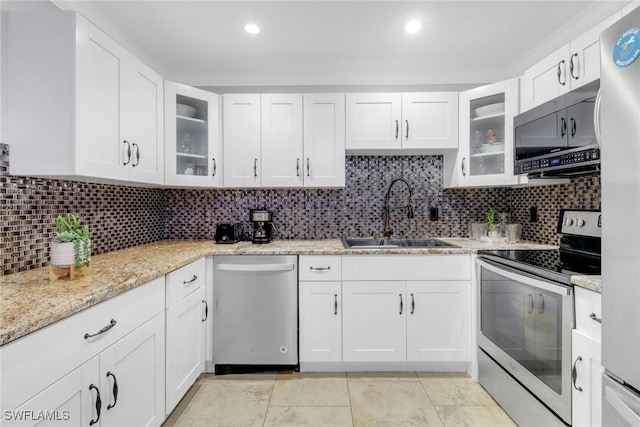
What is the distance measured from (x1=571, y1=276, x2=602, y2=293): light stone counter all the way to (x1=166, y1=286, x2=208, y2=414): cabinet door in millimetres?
1995

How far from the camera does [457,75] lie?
9.11 feet

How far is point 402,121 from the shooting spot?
99.5 inches

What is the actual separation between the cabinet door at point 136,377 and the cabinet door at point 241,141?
1.29 m

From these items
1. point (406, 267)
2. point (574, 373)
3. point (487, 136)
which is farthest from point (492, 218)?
point (574, 373)

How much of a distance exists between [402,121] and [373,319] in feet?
5.19

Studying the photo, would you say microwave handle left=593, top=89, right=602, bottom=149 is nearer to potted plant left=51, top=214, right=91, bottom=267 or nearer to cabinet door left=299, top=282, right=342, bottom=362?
cabinet door left=299, top=282, right=342, bottom=362

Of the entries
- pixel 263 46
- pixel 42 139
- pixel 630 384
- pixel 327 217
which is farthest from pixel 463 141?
pixel 42 139

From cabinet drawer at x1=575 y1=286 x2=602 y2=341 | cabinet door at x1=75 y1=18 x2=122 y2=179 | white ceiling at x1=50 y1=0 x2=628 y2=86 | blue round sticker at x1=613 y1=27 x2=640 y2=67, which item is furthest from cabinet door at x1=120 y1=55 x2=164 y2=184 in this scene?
cabinet drawer at x1=575 y1=286 x2=602 y2=341

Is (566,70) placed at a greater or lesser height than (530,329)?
greater

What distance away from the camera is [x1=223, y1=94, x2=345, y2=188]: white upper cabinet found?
2531 millimetres

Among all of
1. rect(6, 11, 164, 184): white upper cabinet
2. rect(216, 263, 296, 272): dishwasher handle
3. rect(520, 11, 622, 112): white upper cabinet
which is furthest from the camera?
rect(216, 263, 296, 272): dishwasher handle

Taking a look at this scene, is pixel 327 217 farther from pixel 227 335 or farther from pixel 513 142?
pixel 513 142

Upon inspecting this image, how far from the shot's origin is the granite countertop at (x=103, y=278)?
0.91m

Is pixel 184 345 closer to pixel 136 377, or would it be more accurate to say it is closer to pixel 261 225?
pixel 136 377
